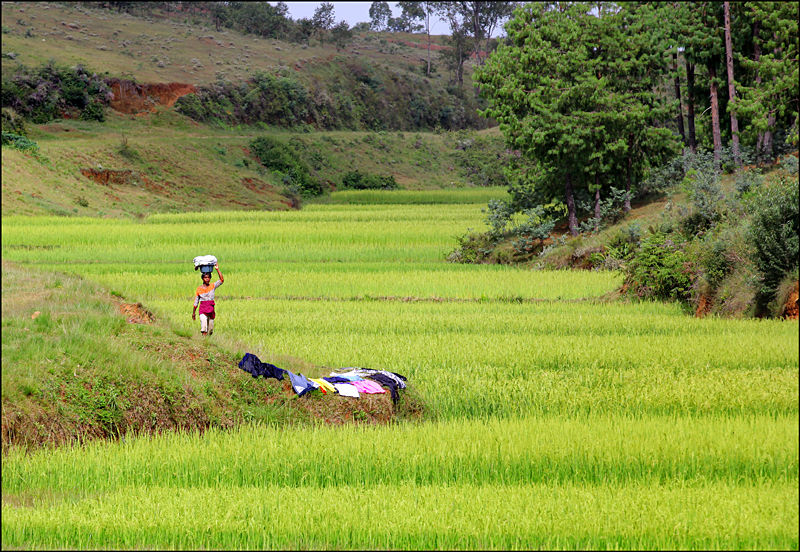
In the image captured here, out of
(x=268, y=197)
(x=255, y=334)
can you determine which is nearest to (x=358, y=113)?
(x=268, y=197)

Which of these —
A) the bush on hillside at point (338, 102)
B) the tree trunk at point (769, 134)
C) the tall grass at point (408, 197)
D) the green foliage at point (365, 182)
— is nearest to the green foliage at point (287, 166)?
the tall grass at point (408, 197)

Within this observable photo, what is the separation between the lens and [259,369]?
10117mm

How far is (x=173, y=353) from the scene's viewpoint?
997cm

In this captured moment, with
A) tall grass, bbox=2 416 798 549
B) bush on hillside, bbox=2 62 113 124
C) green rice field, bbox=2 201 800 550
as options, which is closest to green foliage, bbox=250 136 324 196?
bush on hillside, bbox=2 62 113 124

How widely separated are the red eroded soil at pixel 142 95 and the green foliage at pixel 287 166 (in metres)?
9.23

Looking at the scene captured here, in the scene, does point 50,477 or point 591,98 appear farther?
point 591,98

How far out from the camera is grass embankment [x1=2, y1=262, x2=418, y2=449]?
8086 millimetres

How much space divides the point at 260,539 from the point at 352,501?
38.8 inches

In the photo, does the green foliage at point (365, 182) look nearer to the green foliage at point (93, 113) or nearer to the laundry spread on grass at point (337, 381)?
the green foliage at point (93, 113)

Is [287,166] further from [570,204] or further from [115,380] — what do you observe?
[115,380]

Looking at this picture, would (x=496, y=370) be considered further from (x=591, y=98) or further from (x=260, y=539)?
(x=591, y=98)

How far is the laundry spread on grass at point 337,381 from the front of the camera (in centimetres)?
979

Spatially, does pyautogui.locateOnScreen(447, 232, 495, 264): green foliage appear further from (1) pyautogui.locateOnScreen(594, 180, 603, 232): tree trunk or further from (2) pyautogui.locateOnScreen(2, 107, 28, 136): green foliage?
(2) pyautogui.locateOnScreen(2, 107, 28, 136): green foliage

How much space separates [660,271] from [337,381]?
1199 centimetres
